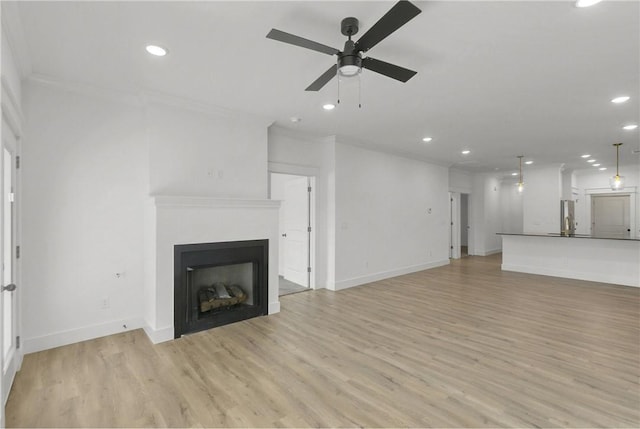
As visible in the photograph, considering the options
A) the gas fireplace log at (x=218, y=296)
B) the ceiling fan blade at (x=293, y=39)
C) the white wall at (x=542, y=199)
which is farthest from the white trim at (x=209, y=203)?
the white wall at (x=542, y=199)

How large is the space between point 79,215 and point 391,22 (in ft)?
11.8

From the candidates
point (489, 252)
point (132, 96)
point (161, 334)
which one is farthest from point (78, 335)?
point (489, 252)

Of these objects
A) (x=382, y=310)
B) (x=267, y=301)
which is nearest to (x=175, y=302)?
(x=267, y=301)

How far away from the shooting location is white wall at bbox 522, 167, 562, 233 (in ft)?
28.0

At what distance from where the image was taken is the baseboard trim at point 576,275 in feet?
20.2

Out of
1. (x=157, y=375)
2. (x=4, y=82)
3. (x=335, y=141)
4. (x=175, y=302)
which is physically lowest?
(x=157, y=375)

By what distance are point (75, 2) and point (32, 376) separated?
300 centimetres

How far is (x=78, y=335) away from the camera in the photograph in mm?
3377

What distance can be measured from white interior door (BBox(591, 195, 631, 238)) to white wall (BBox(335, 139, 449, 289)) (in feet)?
17.0

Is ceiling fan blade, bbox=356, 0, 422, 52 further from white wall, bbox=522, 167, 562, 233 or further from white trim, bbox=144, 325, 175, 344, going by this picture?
white wall, bbox=522, 167, 562, 233

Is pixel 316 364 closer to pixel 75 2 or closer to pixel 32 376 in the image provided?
pixel 32 376

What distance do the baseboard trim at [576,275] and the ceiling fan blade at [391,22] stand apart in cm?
736

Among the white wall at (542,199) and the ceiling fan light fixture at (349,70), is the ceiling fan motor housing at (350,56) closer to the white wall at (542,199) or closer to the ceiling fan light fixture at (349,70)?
the ceiling fan light fixture at (349,70)

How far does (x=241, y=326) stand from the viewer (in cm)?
389
